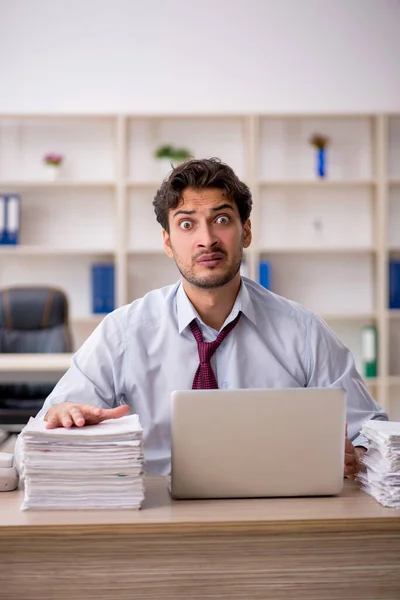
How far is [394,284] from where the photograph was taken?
5121 mm

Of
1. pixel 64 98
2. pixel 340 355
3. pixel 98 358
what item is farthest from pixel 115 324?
pixel 64 98

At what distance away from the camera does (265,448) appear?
4.45ft

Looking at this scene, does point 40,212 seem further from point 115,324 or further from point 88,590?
point 88,590

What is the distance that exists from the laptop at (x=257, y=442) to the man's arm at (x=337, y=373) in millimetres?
435

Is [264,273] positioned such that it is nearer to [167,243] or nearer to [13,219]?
[13,219]

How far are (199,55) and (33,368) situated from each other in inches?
104

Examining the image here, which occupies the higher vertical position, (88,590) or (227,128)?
(227,128)

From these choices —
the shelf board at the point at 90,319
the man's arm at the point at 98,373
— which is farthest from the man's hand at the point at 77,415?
the shelf board at the point at 90,319

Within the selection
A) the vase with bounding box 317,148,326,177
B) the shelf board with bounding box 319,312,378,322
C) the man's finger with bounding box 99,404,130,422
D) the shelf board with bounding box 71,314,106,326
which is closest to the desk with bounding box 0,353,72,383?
the shelf board with bounding box 71,314,106,326

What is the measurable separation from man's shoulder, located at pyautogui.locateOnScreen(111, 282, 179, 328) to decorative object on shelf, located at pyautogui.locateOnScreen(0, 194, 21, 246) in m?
3.15

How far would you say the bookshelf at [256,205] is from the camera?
17.1ft

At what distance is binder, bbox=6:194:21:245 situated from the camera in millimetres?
4891

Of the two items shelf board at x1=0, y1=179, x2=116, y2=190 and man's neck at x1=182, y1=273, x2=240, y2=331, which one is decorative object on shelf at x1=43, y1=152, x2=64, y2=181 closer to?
shelf board at x1=0, y1=179, x2=116, y2=190

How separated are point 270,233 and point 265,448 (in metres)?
3.99
